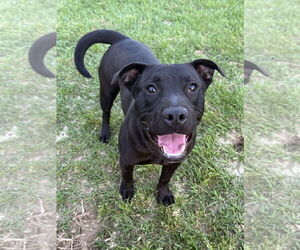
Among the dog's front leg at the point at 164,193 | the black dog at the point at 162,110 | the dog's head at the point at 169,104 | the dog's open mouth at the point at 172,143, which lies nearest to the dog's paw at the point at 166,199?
the dog's front leg at the point at 164,193

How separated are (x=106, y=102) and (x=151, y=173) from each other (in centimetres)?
77

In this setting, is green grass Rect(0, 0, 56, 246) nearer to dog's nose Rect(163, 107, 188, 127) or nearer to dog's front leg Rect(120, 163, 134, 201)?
dog's nose Rect(163, 107, 188, 127)

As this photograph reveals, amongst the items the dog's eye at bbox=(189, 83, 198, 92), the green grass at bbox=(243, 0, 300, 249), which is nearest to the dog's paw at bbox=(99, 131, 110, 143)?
the dog's eye at bbox=(189, 83, 198, 92)

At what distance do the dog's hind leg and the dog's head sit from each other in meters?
0.75

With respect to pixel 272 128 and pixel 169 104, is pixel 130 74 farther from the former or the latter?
pixel 272 128

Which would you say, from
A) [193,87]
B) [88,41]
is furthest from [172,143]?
[88,41]

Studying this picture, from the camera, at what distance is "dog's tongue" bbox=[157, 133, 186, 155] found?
2111 millimetres

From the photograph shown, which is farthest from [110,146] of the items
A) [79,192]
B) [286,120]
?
[286,120]

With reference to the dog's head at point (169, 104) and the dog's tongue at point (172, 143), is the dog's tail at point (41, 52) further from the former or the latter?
the dog's tongue at point (172, 143)

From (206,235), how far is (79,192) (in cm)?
110

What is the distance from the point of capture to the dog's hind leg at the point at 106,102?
120 inches

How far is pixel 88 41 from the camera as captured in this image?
2961 mm

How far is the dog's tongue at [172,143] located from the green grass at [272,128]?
0.51m

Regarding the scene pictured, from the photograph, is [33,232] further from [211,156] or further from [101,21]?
[101,21]
